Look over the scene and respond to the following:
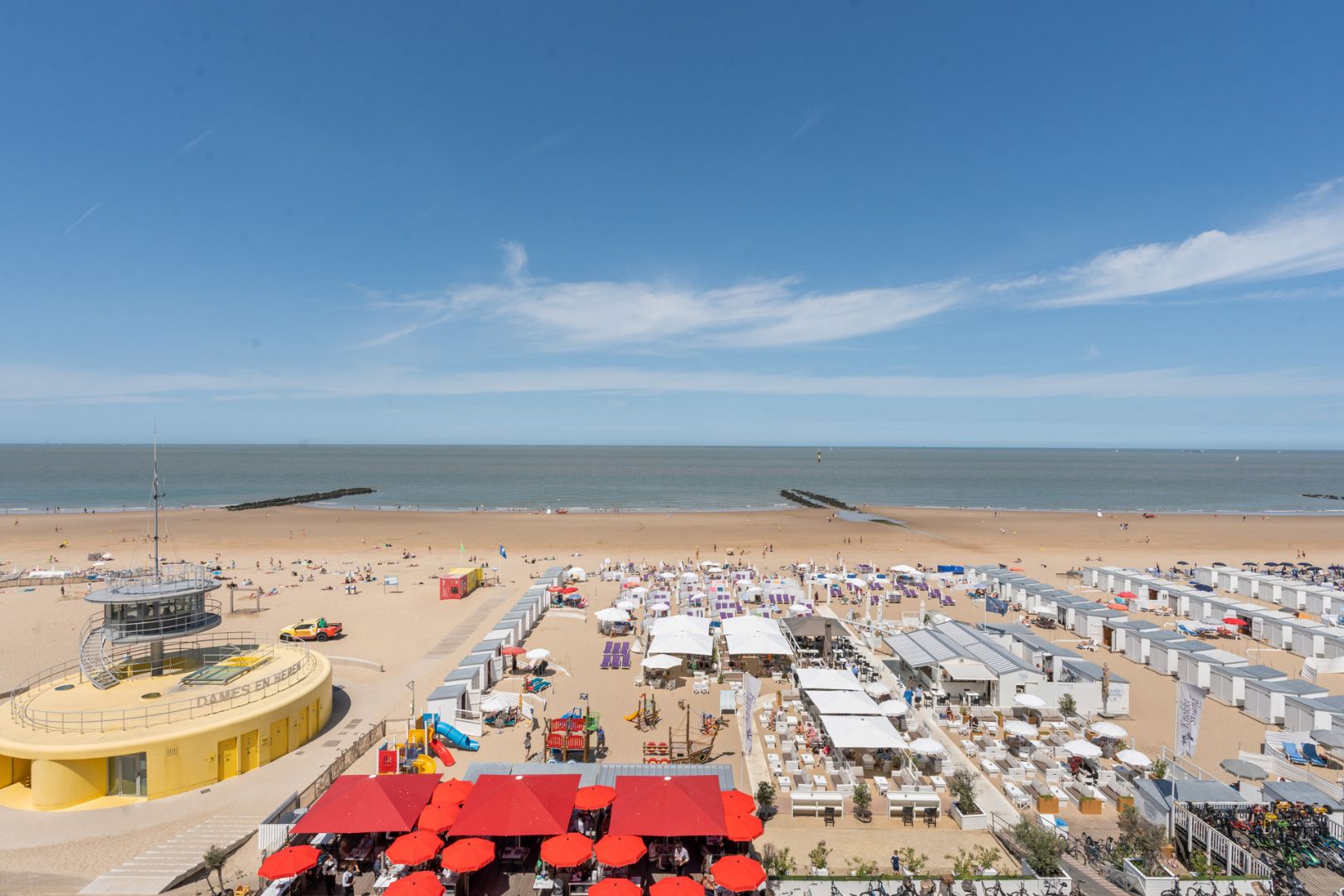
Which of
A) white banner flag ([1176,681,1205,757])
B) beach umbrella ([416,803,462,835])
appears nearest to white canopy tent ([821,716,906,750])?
white banner flag ([1176,681,1205,757])

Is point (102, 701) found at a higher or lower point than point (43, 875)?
higher

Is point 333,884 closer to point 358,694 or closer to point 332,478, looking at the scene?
point 358,694

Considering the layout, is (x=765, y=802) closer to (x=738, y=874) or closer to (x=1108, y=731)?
(x=738, y=874)

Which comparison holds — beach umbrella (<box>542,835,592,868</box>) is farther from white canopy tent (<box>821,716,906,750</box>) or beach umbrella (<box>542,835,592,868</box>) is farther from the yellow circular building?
the yellow circular building

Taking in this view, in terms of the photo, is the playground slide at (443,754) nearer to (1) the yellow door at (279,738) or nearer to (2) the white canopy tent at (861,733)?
(1) the yellow door at (279,738)

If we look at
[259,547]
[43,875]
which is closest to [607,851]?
[43,875]

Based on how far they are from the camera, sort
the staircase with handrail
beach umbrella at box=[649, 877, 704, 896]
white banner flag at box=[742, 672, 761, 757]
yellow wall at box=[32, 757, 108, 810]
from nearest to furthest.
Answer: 1. beach umbrella at box=[649, 877, 704, 896]
2. yellow wall at box=[32, 757, 108, 810]
3. white banner flag at box=[742, 672, 761, 757]
4. the staircase with handrail

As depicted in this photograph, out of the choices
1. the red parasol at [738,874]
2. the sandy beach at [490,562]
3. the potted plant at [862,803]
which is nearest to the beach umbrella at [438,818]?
the sandy beach at [490,562]
